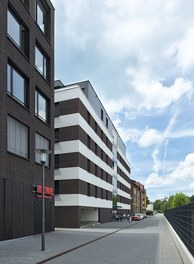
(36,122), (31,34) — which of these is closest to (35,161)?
(36,122)

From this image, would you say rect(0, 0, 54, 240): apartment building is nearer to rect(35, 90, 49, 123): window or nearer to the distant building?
rect(35, 90, 49, 123): window

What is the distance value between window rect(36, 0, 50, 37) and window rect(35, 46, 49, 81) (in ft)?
6.27

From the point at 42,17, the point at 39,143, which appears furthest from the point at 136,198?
the point at 39,143

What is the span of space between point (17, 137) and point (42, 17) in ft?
37.9

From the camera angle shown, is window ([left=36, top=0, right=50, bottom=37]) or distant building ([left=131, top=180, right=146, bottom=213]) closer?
window ([left=36, top=0, right=50, bottom=37])

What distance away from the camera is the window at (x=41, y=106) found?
26.1m

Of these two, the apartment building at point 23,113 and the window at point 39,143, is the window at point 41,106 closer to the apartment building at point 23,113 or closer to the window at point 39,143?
the apartment building at point 23,113

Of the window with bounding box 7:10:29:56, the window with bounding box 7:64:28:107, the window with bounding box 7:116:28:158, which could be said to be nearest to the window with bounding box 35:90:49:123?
the window with bounding box 7:64:28:107

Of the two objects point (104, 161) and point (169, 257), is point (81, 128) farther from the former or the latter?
point (169, 257)

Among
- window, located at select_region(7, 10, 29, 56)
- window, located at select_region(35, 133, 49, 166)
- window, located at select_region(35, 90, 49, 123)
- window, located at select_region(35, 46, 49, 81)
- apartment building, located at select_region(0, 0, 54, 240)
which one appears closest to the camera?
apartment building, located at select_region(0, 0, 54, 240)

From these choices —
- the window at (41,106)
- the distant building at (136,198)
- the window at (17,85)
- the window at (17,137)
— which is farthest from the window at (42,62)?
the distant building at (136,198)

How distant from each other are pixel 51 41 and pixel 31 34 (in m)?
5.27

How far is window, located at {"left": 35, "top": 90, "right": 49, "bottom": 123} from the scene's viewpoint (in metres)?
26.1

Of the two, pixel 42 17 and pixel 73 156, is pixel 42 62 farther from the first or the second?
pixel 73 156
